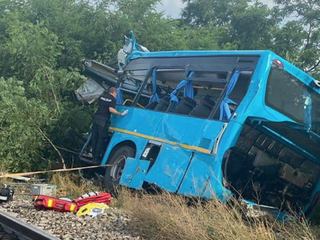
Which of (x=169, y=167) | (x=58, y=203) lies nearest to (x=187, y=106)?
(x=169, y=167)

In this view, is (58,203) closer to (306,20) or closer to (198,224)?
(198,224)

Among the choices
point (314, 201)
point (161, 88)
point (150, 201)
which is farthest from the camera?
point (161, 88)

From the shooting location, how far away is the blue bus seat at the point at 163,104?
980 cm

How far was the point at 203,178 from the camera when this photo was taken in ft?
25.8

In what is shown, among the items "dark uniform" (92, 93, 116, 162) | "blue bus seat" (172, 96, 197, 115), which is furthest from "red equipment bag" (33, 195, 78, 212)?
"dark uniform" (92, 93, 116, 162)

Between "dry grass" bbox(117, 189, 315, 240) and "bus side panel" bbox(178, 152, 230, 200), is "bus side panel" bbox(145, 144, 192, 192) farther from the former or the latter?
"dry grass" bbox(117, 189, 315, 240)

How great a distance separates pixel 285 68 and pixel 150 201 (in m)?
3.25

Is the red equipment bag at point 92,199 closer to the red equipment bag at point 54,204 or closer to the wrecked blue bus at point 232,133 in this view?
the red equipment bag at point 54,204

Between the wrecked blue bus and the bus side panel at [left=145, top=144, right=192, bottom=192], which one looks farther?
the bus side panel at [left=145, top=144, right=192, bottom=192]

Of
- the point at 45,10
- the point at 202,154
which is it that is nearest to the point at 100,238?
the point at 202,154

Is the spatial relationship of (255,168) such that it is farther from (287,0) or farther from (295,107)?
(287,0)

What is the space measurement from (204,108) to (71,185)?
12.2ft

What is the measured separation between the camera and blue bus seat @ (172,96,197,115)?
9.16 meters

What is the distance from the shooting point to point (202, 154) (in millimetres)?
8086
